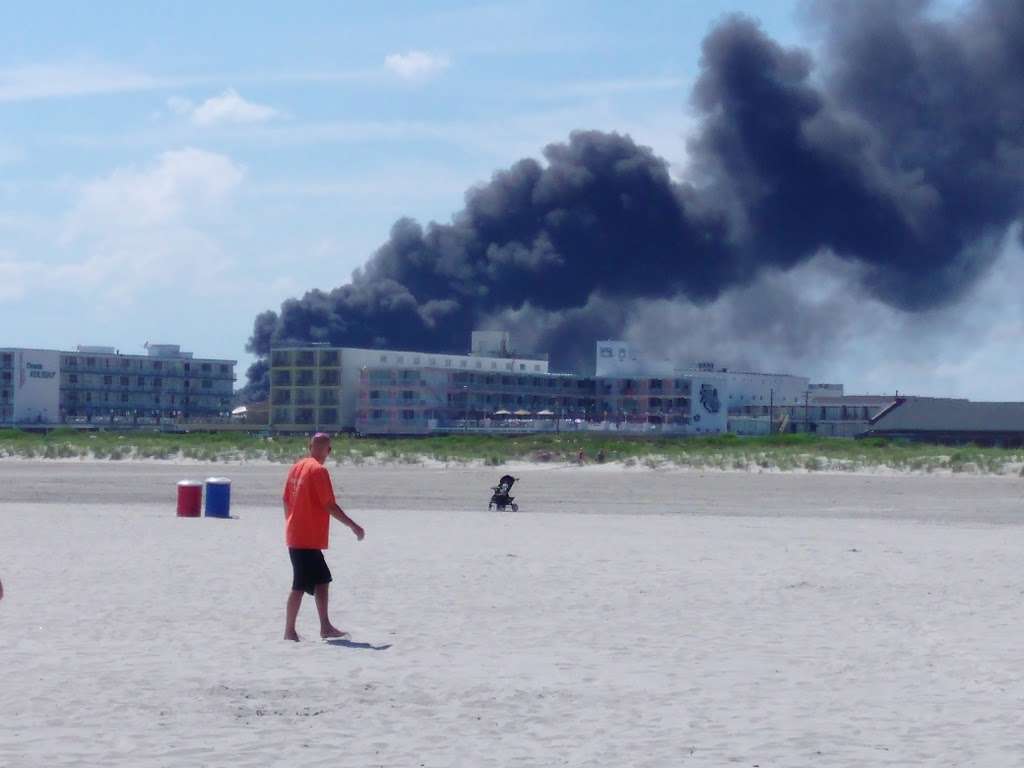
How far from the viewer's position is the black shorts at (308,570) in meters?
12.0

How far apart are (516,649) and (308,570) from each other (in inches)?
67.9

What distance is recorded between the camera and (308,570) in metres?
12.0

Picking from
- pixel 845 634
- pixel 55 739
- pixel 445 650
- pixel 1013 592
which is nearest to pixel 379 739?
pixel 55 739

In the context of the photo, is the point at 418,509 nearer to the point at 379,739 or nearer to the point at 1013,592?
the point at 1013,592

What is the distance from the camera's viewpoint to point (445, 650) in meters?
11.6

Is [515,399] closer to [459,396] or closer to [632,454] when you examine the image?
[459,396]

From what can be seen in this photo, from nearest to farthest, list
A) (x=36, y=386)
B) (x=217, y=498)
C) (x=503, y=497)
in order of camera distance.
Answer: (x=217, y=498), (x=503, y=497), (x=36, y=386)

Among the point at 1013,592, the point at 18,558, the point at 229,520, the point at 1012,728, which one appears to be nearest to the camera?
the point at 1012,728

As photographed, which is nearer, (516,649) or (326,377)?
(516,649)

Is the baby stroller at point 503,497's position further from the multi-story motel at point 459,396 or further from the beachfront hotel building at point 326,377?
the beachfront hotel building at point 326,377

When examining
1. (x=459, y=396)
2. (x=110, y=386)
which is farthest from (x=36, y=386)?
(x=459, y=396)

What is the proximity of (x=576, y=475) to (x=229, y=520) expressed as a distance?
988 inches

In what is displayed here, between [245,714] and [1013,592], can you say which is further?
[1013,592]

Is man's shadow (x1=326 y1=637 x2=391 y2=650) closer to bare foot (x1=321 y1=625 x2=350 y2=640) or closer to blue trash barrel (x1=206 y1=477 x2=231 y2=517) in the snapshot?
bare foot (x1=321 y1=625 x2=350 y2=640)
